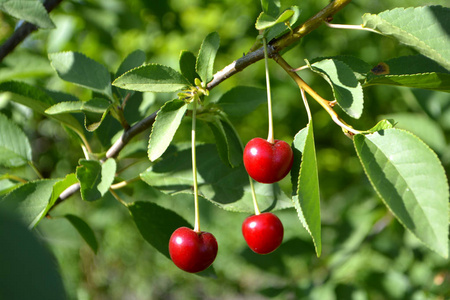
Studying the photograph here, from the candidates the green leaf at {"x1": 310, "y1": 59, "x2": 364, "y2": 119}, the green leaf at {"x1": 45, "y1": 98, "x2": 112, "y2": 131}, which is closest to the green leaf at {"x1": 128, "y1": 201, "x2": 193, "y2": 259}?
the green leaf at {"x1": 45, "y1": 98, "x2": 112, "y2": 131}

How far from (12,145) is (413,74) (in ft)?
2.91

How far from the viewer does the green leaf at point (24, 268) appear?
10.2 inches

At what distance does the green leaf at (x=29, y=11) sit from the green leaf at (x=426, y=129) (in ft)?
3.85

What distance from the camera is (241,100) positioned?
0.99m

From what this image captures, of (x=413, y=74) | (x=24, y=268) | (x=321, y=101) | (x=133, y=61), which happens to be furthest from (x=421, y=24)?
(x=24, y=268)

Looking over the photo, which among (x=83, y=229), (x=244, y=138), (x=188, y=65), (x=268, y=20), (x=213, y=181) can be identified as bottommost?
(x=244, y=138)

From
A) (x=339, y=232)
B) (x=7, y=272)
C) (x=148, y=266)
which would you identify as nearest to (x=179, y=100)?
(x=7, y=272)

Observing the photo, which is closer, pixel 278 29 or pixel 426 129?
pixel 278 29

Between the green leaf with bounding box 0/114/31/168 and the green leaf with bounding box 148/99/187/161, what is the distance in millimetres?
490

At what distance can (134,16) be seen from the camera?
1.92 metres

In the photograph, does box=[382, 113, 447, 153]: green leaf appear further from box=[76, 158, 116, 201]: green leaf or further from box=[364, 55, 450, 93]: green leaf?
box=[76, 158, 116, 201]: green leaf

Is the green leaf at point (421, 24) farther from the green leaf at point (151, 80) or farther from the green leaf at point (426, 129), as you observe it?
the green leaf at point (426, 129)

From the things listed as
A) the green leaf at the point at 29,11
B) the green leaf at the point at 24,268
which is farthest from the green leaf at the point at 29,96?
the green leaf at the point at 24,268

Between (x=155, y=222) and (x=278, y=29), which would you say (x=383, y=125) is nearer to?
(x=278, y=29)
